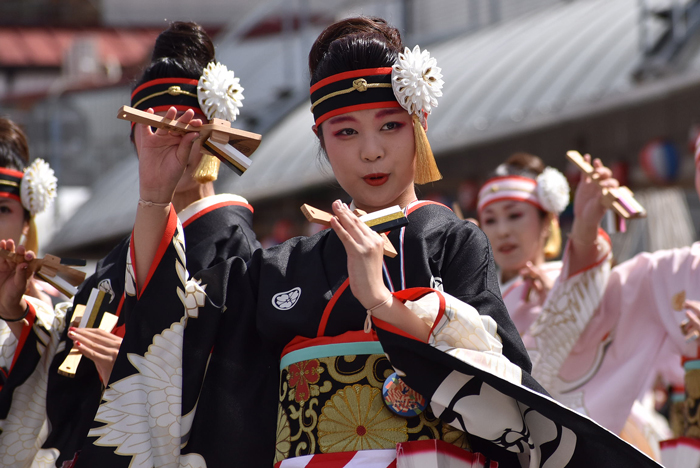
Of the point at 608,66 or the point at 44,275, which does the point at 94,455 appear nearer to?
the point at 44,275

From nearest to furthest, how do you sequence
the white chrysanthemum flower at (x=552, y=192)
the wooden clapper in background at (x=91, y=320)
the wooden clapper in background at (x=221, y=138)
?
the wooden clapper in background at (x=221, y=138), the wooden clapper in background at (x=91, y=320), the white chrysanthemum flower at (x=552, y=192)

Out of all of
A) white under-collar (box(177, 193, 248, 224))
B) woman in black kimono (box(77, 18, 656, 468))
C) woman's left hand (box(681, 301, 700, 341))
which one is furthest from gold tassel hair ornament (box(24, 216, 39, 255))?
woman's left hand (box(681, 301, 700, 341))

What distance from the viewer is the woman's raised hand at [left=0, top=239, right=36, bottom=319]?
280 cm

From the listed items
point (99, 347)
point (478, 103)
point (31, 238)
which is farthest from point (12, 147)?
point (478, 103)

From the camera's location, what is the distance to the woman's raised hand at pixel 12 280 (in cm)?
280

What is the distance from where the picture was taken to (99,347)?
248 centimetres

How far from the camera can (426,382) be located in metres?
1.92

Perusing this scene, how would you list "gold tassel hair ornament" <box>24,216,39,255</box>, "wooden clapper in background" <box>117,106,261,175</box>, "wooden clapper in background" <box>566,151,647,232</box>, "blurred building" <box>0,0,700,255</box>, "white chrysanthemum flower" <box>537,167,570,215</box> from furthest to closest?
"blurred building" <box>0,0,700,255</box>
"white chrysanthemum flower" <box>537,167,570,215</box>
"gold tassel hair ornament" <box>24,216,39,255</box>
"wooden clapper in background" <box>566,151,647,232</box>
"wooden clapper in background" <box>117,106,261,175</box>

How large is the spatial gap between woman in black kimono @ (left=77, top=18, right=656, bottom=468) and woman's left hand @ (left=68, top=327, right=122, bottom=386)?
0.62ft

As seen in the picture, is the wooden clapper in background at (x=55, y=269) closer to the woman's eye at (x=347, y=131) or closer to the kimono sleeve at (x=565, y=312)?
the woman's eye at (x=347, y=131)

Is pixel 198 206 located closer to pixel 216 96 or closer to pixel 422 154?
pixel 216 96

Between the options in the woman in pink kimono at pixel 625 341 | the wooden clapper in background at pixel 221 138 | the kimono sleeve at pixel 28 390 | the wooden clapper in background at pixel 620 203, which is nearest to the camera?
the wooden clapper in background at pixel 221 138

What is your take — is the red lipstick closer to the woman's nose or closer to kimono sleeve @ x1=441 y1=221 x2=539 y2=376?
the woman's nose

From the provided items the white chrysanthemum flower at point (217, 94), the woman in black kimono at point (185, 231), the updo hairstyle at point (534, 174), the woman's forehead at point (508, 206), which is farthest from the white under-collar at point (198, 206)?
the updo hairstyle at point (534, 174)
